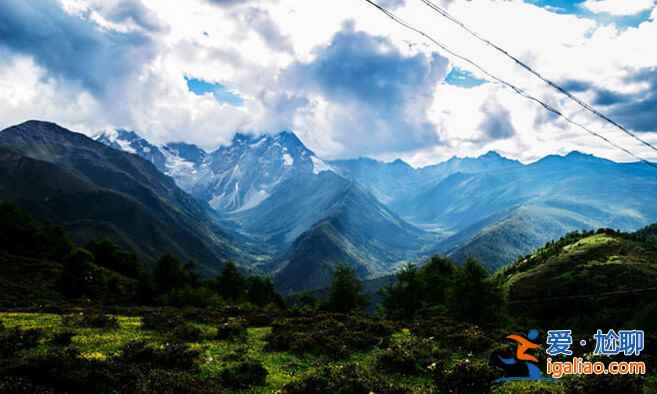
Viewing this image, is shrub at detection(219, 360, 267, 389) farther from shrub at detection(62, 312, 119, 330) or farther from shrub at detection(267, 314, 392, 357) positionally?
shrub at detection(62, 312, 119, 330)

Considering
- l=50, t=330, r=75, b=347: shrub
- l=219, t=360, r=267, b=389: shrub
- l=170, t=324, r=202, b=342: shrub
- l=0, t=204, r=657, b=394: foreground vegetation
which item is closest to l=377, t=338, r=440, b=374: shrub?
l=0, t=204, r=657, b=394: foreground vegetation

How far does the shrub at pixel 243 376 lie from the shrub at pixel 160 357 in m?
2.04

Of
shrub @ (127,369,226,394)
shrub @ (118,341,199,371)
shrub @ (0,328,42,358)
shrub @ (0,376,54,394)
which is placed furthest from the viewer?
shrub @ (118,341,199,371)

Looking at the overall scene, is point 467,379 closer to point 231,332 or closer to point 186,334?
point 231,332

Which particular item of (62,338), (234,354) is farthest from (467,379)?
(62,338)

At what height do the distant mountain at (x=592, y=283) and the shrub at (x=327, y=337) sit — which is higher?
the distant mountain at (x=592, y=283)

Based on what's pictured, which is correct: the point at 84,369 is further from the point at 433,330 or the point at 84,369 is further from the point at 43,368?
the point at 433,330

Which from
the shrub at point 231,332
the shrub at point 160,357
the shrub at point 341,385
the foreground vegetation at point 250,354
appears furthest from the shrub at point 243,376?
the shrub at point 231,332

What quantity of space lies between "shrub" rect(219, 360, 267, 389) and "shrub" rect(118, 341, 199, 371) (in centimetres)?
Result: 204

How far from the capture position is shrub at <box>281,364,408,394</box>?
1881 cm

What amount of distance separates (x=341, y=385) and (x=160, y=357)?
31.3 feet

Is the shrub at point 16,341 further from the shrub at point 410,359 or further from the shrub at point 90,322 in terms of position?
the shrub at point 410,359

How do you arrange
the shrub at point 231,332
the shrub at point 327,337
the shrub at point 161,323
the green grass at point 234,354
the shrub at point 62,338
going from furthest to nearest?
the shrub at point 161,323 → the shrub at point 231,332 → the shrub at point 327,337 → the shrub at point 62,338 → the green grass at point 234,354

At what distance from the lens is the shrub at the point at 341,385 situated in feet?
61.7
